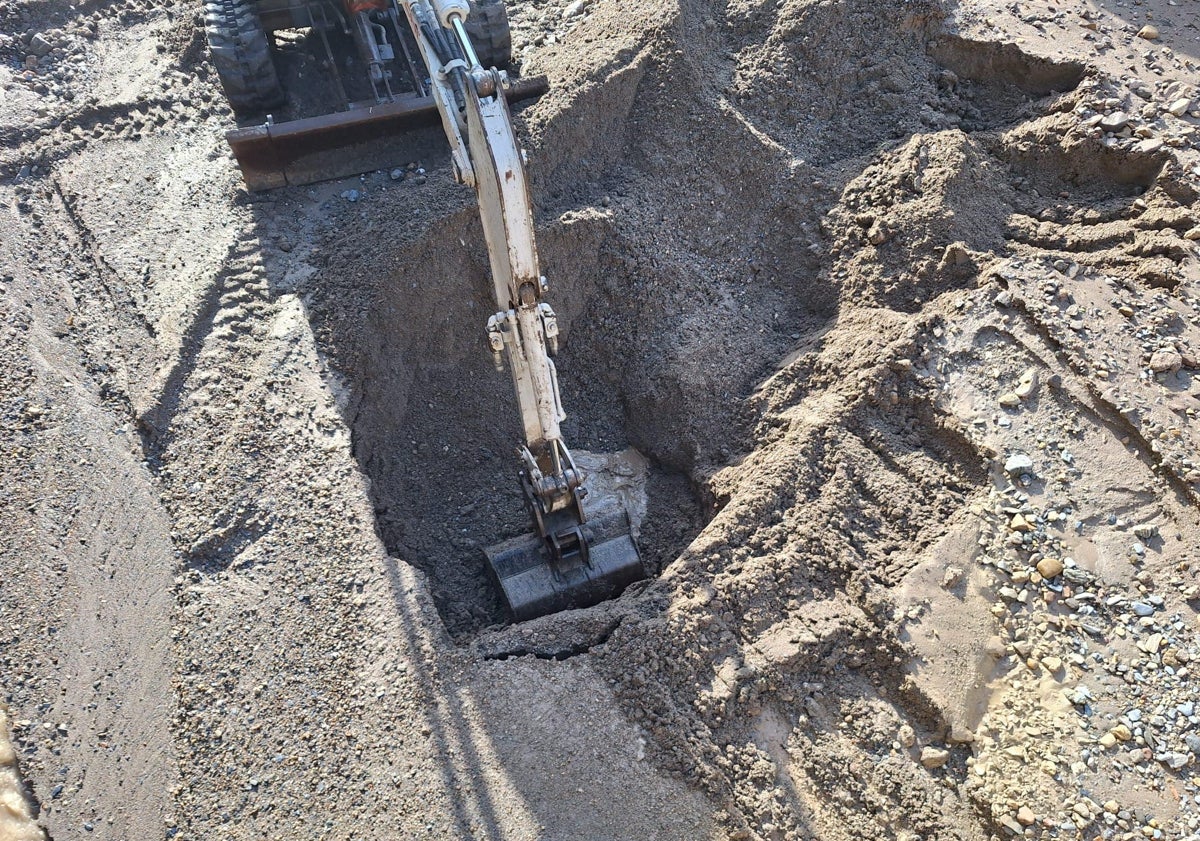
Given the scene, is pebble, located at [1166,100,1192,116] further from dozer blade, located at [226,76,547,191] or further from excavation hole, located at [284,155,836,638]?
dozer blade, located at [226,76,547,191]

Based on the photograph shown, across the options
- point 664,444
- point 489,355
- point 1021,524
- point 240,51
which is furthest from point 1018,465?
point 240,51

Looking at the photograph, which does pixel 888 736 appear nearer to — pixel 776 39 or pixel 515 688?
pixel 515 688

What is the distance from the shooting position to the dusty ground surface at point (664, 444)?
439cm

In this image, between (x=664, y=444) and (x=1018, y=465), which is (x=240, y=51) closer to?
(x=664, y=444)

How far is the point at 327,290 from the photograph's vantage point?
6113mm

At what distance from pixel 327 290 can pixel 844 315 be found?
336 centimetres

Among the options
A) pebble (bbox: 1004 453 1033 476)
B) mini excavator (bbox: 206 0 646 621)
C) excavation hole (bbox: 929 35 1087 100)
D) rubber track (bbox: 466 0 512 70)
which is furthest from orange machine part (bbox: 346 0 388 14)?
pebble (bbox: 1004 453 1033 476)

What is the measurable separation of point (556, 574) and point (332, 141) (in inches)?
140

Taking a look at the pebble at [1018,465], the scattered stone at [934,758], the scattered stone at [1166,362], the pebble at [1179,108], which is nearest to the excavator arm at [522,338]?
the scattered stone at [934,758]

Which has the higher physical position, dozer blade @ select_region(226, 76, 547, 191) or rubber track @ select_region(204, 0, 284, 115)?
rubber track @ select_region(204, 0, 284, 115)

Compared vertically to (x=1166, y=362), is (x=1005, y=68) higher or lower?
higher

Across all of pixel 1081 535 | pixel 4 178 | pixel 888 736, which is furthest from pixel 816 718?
pixel 4 178

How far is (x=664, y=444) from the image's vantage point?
6191 millimetres

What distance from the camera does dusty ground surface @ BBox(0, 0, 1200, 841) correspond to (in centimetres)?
439
